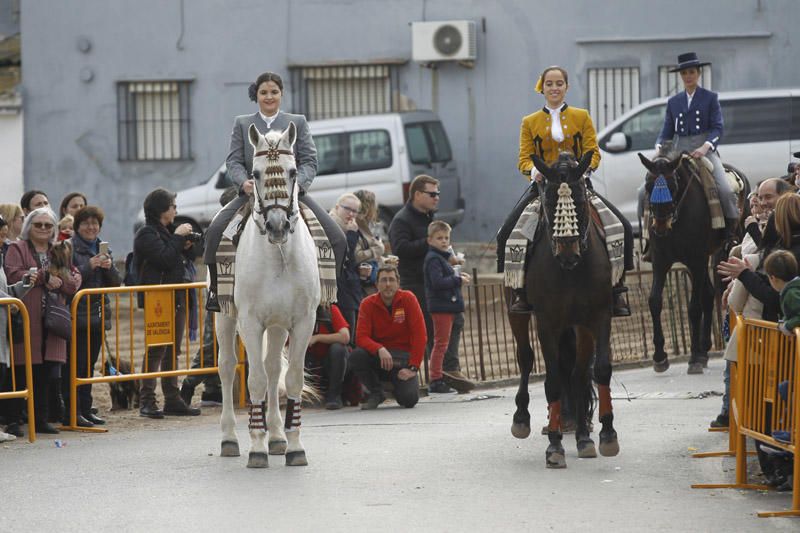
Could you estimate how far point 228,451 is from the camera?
1154 cm

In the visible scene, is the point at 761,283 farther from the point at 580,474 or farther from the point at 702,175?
the point at 702,175

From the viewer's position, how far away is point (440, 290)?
15.3m

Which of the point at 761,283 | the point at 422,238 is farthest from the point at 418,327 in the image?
the point at 761,283

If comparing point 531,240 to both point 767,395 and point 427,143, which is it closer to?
point 767,395

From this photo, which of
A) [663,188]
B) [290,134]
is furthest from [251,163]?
[663,188]

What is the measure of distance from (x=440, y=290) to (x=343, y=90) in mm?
15383

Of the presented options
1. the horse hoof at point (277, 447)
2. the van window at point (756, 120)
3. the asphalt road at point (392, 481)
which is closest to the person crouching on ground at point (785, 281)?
the asphalt road at point (392, 481)

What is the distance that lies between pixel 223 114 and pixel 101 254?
1653 centimetres

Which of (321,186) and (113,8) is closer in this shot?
(321,186)

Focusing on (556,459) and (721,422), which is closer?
(556,459)

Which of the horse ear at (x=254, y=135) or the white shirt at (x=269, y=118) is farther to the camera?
the white shirt at (x=269, y=118)

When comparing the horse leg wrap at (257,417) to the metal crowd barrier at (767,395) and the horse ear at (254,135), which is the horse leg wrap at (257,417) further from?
the metal crowd barrier at (767,395)

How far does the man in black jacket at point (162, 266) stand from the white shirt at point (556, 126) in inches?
173

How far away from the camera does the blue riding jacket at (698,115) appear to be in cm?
1611
